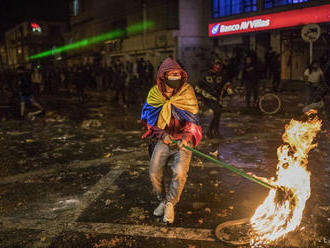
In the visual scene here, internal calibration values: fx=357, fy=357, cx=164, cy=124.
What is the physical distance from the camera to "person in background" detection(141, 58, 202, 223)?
4230 mm

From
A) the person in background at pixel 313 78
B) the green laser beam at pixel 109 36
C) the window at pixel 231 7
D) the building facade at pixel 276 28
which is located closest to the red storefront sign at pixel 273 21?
the building facade at pixel 276 28

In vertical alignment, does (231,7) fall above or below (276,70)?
above

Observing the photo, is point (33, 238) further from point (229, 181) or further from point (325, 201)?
point (325, 201)

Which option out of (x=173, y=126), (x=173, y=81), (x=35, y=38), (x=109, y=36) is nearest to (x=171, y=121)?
(x=173, y=126)

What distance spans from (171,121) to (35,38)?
61.4 m

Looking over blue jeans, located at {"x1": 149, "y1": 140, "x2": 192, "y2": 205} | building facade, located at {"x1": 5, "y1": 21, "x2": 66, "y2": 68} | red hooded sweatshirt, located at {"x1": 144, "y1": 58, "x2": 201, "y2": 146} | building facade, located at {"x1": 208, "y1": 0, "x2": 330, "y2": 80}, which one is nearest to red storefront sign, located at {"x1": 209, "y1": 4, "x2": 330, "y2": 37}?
building facade, located at {"x1": 208, "y1": 0, "x2": 330, "y2": 80}

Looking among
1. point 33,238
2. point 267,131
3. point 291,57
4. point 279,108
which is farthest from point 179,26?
point 33,238

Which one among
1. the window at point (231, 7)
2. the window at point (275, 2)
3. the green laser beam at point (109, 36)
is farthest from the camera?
the green laser beam at point (109, 36)

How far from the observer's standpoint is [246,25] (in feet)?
77.5

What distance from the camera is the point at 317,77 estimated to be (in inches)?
476

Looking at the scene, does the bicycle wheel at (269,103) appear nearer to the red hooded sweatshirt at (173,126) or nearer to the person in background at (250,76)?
the person in background at (250,76)

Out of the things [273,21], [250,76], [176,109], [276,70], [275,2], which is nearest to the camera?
A: [176,109]

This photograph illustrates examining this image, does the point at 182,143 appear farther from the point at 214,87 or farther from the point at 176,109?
the point at 214,87

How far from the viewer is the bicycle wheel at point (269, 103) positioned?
13055mm
